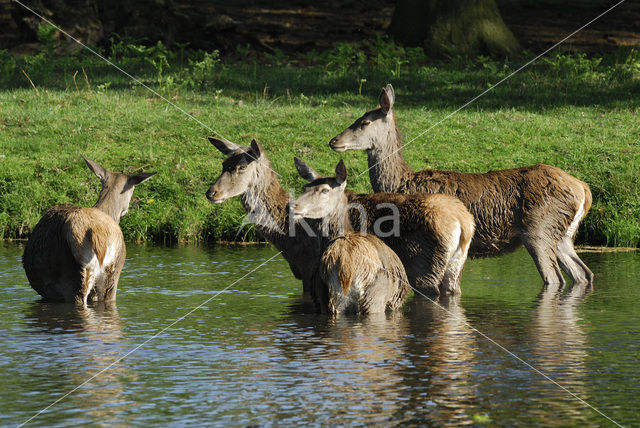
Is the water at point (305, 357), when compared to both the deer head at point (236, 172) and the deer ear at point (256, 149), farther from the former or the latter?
the deer ear at point (256, 149)

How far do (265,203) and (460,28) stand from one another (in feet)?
48.6

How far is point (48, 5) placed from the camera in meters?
27.3

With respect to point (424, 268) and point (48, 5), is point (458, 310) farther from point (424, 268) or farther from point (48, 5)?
point (48, 5)

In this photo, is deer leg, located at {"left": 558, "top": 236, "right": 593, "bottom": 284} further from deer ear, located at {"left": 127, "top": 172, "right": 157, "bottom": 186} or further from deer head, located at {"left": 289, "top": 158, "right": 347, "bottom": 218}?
deer ear, located at {"left": 127, "top": 172, "right": 157, "bottom": 186}

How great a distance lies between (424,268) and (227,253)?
4.11 m

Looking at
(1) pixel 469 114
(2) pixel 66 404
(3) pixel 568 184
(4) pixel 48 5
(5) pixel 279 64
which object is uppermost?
(4) pixel 48 5

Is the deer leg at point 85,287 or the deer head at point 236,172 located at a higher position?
the deer head at point 236,172

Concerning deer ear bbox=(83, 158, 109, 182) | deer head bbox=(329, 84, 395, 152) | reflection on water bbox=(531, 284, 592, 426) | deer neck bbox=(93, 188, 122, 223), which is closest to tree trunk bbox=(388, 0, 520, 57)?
deer head bbox=(329, 84, 395, 152)

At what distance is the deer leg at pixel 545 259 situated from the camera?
488 inches

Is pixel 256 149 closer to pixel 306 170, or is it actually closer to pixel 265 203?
pixel 265 203

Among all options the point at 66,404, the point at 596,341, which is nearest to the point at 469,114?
the point at 596,341

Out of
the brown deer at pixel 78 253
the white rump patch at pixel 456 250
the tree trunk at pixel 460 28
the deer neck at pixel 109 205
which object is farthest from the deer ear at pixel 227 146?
the tree trunk at pixel 460 28

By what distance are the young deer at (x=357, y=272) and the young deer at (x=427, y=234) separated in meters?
0.43

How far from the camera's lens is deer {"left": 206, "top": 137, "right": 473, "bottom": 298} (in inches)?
440
